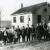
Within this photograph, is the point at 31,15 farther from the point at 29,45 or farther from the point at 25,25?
the point at 29,45

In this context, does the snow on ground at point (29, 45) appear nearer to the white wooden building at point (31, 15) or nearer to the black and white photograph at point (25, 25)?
the black and white photograph at point (25, 25)

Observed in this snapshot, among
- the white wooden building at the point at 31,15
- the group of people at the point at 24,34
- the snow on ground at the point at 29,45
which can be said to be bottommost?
the snow on ground at the point at 29,45

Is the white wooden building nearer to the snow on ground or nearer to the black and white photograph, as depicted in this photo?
the black and white photograph

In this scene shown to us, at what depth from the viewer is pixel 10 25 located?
4.44ft

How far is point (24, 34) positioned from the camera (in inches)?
53.6

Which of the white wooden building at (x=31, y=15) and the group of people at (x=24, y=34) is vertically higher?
the white wooden building at (x=31, y=15)

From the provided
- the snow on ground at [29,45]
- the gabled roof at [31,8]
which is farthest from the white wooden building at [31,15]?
the snow on ground at [29,45]

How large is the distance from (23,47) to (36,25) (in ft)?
1.02

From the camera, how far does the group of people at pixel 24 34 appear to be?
52.4 inches

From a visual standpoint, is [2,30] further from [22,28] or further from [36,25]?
[36,25]

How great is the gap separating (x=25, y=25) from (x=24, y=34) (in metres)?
0.12

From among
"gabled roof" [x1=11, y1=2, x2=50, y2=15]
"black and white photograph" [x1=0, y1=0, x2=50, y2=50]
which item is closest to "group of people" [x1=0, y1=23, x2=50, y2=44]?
"black and white photograph" [x1=0, y1=0, x2=50, y2=50]

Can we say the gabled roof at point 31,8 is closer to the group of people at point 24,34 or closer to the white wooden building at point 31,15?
the white wooden building at point 31,15

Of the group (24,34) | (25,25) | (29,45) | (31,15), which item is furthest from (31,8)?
(29,45)
